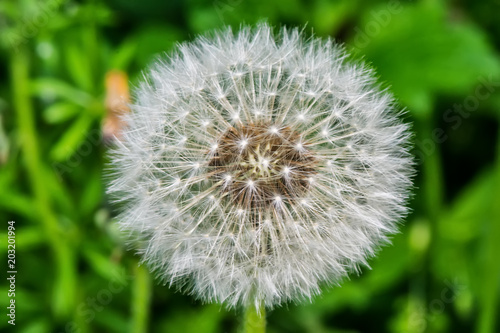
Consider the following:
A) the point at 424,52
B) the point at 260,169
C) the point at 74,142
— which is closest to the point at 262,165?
the point at 260,169

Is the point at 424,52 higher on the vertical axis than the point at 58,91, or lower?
higher

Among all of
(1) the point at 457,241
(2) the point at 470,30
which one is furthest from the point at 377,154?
(2) the point at 470,30

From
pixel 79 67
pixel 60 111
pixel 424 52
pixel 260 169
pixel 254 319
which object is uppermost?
pixel 424 52

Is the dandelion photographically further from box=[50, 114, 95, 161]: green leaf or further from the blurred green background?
box=[50, 114, 95, 161]: green leaf

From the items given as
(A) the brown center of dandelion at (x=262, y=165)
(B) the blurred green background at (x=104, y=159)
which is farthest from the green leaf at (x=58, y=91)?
(A) the brown center of dandelion at (x=262, y=165)

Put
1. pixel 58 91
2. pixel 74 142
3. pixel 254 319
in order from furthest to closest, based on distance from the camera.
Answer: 1. pixel 58 91
2. pixel 74 142
3. pixel 254 319

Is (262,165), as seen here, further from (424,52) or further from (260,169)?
(424,52)
